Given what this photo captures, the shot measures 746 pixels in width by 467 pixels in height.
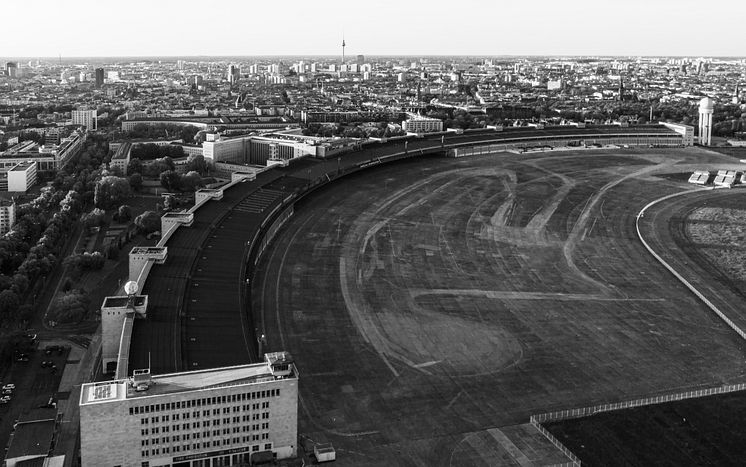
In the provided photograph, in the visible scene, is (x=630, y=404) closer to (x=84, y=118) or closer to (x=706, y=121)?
(x=706, y=121)

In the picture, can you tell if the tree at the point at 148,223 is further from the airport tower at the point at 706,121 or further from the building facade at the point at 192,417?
the airport tower at the point at 706,121

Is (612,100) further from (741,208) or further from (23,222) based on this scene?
(23,222)

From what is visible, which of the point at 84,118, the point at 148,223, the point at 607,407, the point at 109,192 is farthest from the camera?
the point at 84,118

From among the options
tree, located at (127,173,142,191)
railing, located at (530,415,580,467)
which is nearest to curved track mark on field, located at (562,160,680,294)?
railing, located at (530,415,580,467)

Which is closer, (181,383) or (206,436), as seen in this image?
(206,436)

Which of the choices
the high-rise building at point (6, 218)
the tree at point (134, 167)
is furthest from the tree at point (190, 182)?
the high-rise building at point (6, 218)

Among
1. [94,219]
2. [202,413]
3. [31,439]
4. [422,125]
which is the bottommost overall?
[31,439]

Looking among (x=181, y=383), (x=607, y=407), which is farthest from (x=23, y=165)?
(x=607, y=407)
